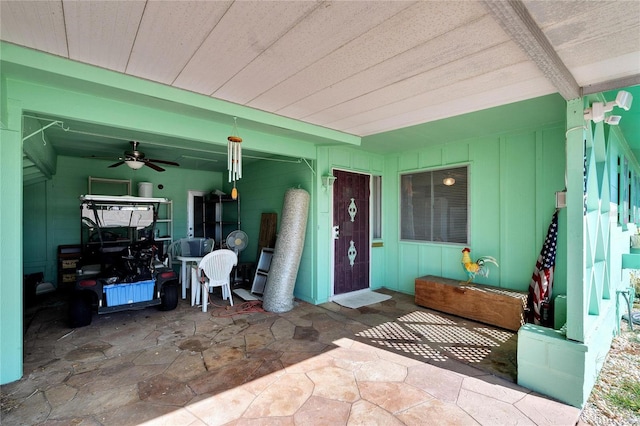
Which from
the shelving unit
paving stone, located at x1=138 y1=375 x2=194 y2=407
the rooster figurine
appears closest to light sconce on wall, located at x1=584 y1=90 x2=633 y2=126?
the rooster figurine

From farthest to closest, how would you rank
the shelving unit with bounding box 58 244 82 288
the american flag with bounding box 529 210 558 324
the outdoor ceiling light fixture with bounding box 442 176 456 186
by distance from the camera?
the shelving unit with bounding box 58 244 82 288 → the outdoor ceiling light fixture with bounding box 442 176 456 186 → the american flag with bounding box 529 210 558 324

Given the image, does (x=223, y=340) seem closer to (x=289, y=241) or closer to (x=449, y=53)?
(x=289, y=241)

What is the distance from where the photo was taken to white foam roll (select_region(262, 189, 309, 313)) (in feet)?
15.7

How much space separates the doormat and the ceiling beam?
396 centimetres

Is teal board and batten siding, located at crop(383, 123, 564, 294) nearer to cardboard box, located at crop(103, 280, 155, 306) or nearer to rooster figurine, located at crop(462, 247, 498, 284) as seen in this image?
rooster figurine, located at crop(462, 247, 498, 284)

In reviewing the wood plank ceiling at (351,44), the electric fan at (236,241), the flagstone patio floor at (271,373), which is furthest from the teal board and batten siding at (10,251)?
the electric fan at (236,241)

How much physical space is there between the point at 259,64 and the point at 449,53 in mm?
1512

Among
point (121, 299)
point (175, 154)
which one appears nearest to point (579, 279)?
point (121, 299)

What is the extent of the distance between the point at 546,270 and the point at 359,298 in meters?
2.89

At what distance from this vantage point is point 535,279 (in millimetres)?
4012

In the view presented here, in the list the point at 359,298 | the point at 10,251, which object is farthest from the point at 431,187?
the point at 10,251

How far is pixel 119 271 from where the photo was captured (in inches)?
165

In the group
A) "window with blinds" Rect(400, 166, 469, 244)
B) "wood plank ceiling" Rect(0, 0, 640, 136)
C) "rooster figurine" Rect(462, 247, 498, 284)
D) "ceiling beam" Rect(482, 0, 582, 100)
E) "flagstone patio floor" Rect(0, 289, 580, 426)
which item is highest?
"wood plank ceiling" Rect(0, 0, 640, 136)

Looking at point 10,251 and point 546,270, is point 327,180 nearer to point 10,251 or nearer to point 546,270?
point 546,270
